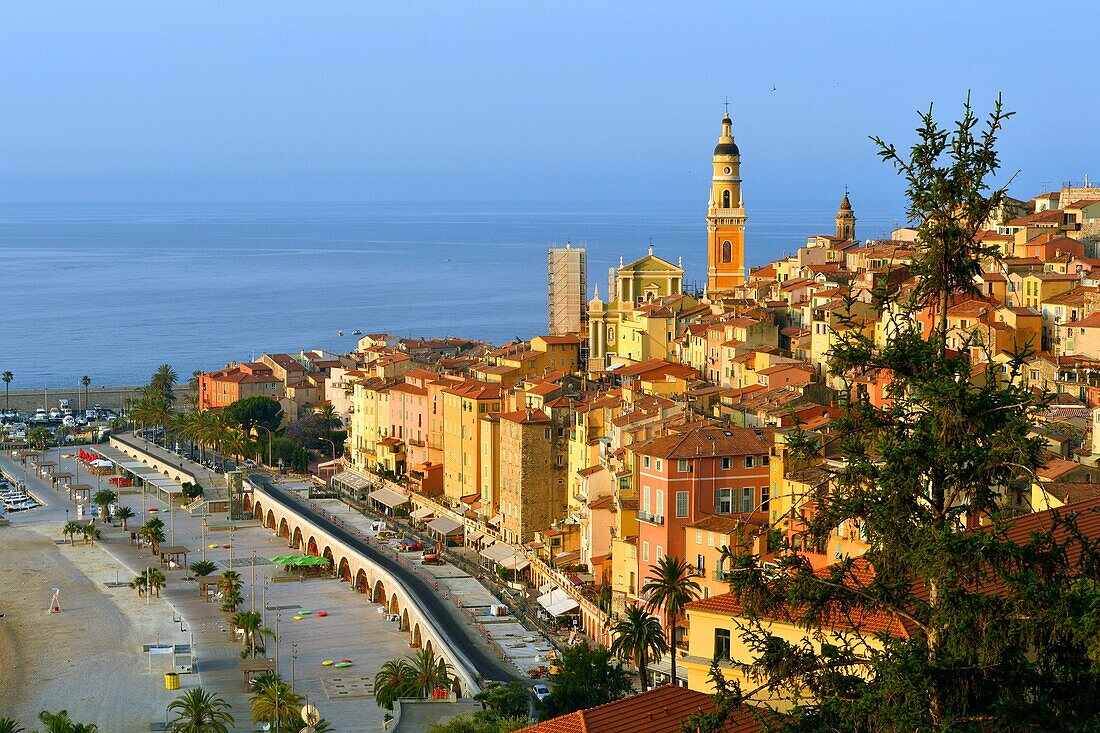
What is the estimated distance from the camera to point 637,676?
38.3 metres

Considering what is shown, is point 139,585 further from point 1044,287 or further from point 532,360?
point 1044,287

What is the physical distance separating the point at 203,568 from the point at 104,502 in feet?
56.8

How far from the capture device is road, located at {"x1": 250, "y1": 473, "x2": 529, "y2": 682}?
1620 inches

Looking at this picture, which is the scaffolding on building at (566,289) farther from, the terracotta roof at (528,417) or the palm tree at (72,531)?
the terracotta roof at (528,417)

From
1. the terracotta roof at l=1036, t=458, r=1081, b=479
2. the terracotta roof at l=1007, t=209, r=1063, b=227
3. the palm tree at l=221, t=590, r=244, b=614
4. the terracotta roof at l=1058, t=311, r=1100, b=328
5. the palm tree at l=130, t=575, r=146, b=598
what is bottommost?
the palm tree at l=130, t=575, r=146, b=598

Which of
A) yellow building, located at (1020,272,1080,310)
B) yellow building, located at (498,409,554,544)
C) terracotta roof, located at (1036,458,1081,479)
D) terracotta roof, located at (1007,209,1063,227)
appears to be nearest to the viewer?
terracotta roof, located at (1036,458,1081,479)

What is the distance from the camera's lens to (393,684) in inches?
1587

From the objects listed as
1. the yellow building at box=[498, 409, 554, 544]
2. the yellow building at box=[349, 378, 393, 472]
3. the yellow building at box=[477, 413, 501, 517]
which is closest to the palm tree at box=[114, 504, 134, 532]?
the yellow building at box=[349, 378, 393, 472]

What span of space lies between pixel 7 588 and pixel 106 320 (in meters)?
122

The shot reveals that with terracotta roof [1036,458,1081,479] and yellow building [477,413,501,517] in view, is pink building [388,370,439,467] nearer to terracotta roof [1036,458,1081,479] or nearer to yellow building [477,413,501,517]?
yellow building [477,413,501,517]

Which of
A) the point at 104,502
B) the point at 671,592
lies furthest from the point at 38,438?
the point at 671,592

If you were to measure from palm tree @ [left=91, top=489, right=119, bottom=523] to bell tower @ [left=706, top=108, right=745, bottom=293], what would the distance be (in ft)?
94.9

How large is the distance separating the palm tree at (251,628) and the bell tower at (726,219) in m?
34.2

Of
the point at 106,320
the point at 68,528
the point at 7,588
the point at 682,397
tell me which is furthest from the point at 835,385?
the point at 106,320
